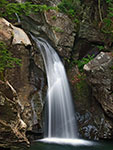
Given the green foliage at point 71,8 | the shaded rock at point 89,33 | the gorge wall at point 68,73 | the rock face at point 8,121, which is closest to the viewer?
the rock face at point 8,121

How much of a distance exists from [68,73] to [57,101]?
8.02ft

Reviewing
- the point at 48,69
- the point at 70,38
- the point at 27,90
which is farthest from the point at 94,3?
the point at 27,90

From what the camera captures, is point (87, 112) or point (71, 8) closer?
point (87, 112)

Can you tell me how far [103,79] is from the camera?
8281mm

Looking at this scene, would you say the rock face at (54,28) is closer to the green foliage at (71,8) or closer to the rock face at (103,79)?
the green foliage at (71,8)

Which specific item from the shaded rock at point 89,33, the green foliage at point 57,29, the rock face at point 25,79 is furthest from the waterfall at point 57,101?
the shaded rock at point 89,33

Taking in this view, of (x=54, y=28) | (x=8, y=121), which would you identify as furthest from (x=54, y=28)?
(x=8, y=121)

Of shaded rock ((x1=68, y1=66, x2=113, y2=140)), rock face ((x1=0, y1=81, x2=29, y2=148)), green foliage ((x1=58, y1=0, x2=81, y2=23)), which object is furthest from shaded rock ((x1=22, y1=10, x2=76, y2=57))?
rock face ((x1=0, y1=81, x2=29, y2=148))

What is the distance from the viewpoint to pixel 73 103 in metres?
9.59

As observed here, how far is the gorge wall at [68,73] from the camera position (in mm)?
4781

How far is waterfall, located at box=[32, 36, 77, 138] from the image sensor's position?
823 centimetres

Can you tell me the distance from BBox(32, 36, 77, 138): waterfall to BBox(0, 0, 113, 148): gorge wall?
18.7 inches

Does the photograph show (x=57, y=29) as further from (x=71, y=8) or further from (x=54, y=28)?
(x=71, y=8)

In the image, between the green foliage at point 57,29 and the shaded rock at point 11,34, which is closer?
the shaded rock at point 11,34
